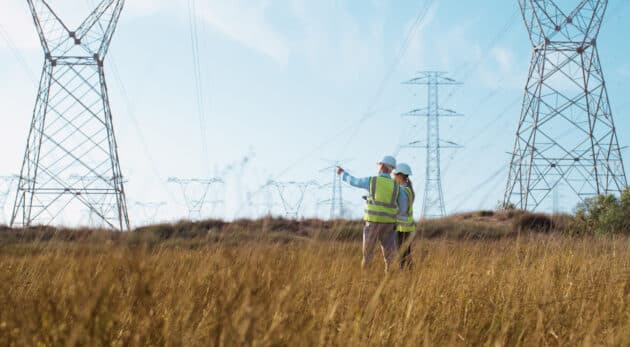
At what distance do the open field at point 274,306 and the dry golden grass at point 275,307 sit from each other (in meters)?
0.01

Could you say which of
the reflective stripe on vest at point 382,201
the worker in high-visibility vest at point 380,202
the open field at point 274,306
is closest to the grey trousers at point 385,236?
the worker in high-visibility vest at point 380,202

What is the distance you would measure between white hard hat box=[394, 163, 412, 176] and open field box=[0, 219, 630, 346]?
3573mm

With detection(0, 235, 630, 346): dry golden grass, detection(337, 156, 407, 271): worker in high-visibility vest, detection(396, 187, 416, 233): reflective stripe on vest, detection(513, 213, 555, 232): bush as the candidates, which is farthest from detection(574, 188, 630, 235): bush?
detection(0, 235, 630, 346): dry golden grass

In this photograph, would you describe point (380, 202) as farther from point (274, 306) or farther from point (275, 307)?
point (274, 306)

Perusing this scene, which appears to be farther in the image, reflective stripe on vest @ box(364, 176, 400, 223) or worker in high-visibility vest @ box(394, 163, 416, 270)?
worker in high-visibility vest @ box(394, 163, 416, 270)

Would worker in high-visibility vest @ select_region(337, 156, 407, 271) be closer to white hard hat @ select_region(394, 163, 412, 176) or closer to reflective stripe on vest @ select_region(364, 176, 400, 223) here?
reflective stripe on vest @ select_region(364, 176, 400, 223)

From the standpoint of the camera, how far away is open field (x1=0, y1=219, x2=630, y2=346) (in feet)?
7.97

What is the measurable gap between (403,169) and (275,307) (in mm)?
6736

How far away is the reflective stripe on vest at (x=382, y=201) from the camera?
8711 millimetres

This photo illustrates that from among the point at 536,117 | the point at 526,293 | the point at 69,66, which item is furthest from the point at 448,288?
the point at 536,117

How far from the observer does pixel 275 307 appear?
10.1 ft

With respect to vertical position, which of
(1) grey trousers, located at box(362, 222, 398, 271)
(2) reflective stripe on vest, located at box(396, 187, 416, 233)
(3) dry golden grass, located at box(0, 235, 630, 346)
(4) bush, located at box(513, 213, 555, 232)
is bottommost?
(3) dry golden grass, located at box(0, 235, 630, 346)

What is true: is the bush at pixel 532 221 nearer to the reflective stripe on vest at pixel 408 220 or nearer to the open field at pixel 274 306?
the reflective stripe on vest at pixel 408 220

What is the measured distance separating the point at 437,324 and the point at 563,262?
3.27 metres
